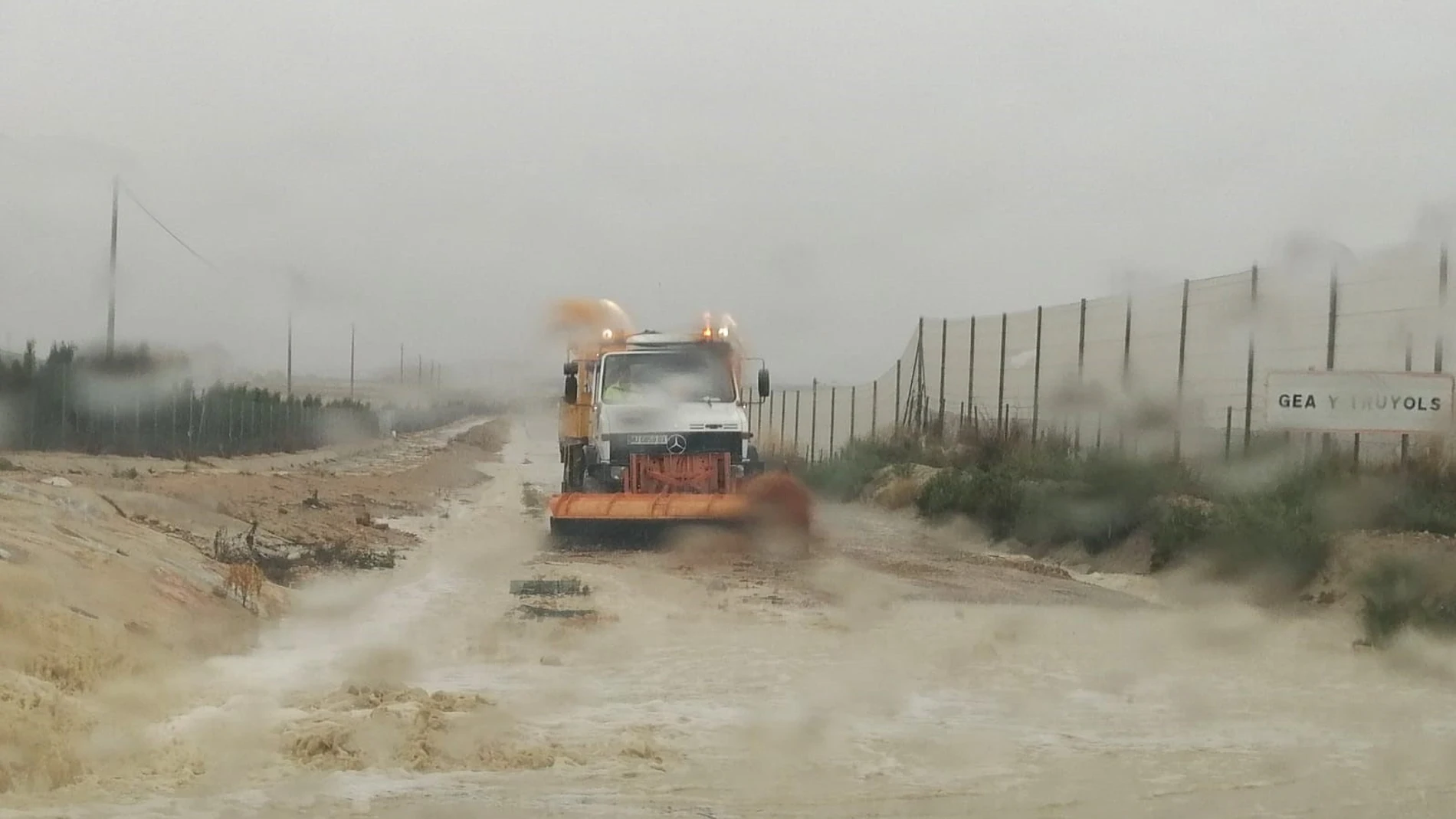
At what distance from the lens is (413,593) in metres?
16.0

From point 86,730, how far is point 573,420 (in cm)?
1468

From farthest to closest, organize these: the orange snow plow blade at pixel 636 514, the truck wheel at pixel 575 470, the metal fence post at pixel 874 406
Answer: the metal fence post at pixel 874 406, the truck wheel at pixel 575 470, the orange snow plow blade at pixel 636 514

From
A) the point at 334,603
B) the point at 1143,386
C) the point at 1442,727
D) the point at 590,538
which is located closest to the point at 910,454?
the point at 1143,386

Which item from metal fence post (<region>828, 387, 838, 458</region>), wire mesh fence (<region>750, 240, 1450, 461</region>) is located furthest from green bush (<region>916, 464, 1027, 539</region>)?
metal fence post (<region>828, 387, 838, 458</region>)

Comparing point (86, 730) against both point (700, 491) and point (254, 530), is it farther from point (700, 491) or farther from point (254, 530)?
point (700, 491)

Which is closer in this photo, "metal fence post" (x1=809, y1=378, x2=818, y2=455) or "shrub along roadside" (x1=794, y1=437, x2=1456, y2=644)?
"shrub along roadside" (x1=794, y1=437, x2=1456, y2=644)

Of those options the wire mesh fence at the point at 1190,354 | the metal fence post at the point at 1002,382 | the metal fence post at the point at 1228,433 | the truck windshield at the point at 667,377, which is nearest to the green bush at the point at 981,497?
the wire mesh fence at the point at 1190,354

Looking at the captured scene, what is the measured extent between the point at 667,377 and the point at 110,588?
34.8 ft

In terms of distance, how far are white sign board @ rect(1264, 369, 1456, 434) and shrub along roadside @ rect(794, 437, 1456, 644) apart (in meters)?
0.58

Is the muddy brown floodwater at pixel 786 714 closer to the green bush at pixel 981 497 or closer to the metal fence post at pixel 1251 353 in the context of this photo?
the metal fence post at pixel 1251 353

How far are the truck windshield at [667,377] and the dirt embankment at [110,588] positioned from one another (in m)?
3.73

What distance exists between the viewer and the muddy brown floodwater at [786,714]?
7.70 metres

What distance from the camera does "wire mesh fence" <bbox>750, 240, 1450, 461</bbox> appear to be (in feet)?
63.3

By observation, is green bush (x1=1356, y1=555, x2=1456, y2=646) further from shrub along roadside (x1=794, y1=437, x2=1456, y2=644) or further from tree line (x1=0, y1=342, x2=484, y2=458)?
tree line (x1=0, y1=342, x2=484, y2=458)
